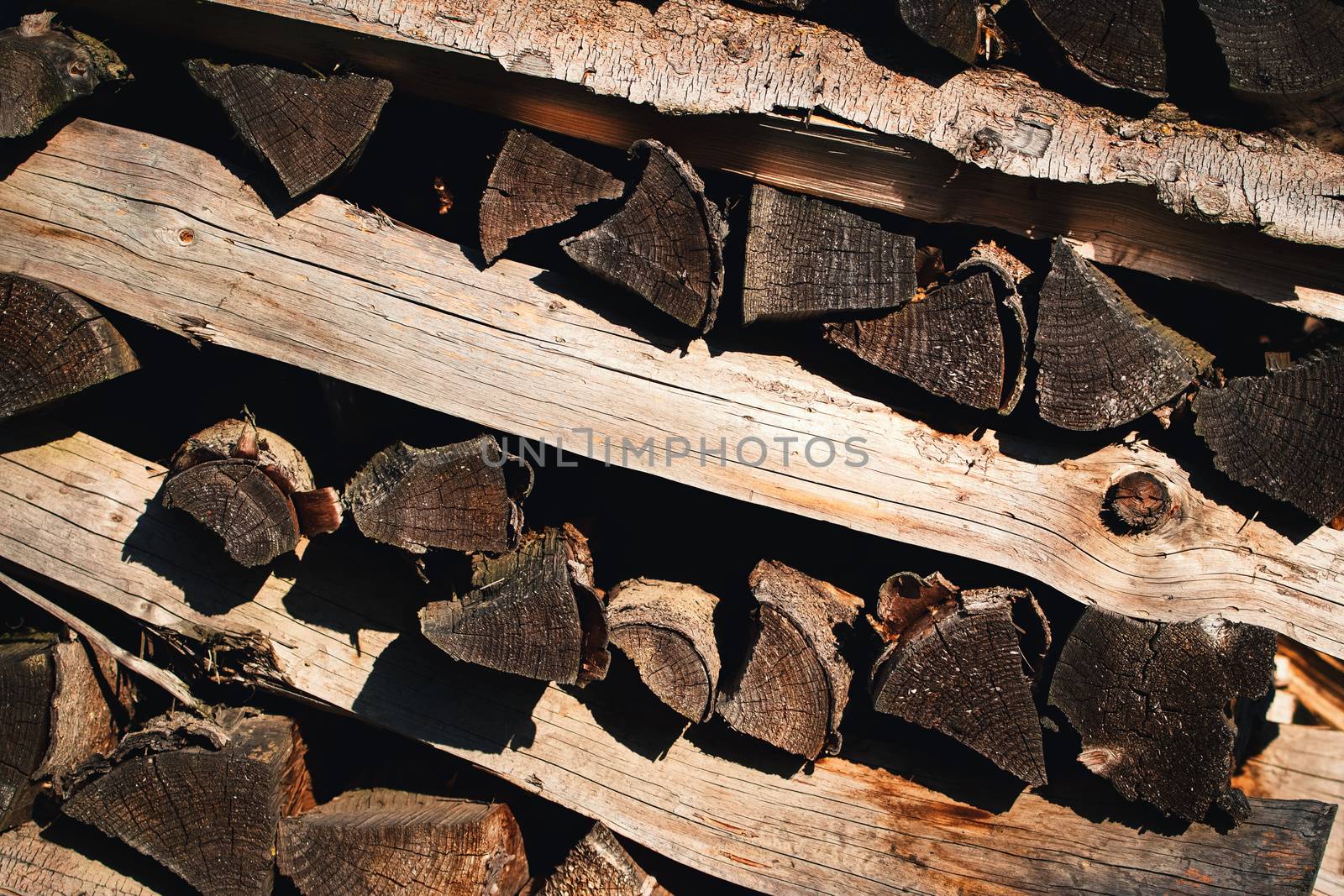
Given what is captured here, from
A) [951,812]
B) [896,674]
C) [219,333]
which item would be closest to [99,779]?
[219,333]

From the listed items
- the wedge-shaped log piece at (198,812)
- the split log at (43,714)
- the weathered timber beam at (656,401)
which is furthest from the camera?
the split log at (43,714)

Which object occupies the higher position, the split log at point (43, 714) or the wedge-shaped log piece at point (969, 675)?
the wedge-shaped log piece at point (969, 675)

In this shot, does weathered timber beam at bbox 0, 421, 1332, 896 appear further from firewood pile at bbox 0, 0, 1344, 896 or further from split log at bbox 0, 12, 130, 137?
split log at bbox 0, 12, 130, 137

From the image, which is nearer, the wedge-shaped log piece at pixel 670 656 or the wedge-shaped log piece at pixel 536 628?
the wedge-shaped log piece at pixel 536 628

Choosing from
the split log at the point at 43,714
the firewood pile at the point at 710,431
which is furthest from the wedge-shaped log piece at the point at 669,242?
the split log at the point at 43,714

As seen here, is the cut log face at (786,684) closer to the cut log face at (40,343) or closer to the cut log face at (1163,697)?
the cut log face at (1163,697)

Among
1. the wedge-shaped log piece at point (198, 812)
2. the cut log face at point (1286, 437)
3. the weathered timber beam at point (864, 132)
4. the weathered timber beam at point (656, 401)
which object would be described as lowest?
the wedge-shaped log piece at point (198, 812)

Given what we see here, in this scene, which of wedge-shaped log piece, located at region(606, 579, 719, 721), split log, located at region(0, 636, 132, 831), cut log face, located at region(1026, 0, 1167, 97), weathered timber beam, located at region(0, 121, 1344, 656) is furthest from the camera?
split log, located at region(0, 636, 132, 831)

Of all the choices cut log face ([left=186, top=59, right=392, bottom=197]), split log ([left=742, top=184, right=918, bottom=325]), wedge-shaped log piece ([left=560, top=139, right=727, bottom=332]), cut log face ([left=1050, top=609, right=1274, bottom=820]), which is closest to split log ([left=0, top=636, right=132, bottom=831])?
cut log face ([left=186, top=59, right=392, bottom=197])
